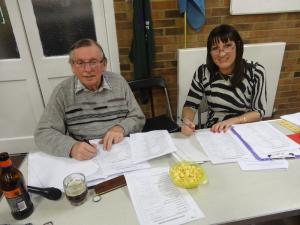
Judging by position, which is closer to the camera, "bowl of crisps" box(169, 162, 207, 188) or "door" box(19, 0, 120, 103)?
"bowl of crisps" box(169, 162, 207, 188)

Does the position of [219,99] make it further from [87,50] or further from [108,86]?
[87,50]

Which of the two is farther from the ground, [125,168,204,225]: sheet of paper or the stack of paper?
the stack of paper

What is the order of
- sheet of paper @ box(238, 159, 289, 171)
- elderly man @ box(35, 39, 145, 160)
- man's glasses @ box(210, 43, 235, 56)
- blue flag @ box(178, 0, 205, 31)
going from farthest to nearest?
blue flag @ box(178, 0, 205, 31), man's glasses @ box(210, 43, 235, 56), elderly man @ box(35, 39, 145, 160), sheet of paper @ box(238, 159, 289, 171)

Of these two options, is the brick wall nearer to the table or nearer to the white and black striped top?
the white and black striped top

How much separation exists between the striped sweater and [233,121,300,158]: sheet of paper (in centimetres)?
62

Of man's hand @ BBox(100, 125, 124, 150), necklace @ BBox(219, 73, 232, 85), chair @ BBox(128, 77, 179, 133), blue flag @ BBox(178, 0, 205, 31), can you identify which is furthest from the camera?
blue flag @ BBox(178, 0, 205, 31)

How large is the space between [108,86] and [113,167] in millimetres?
619

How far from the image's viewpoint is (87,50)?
4.69 ft

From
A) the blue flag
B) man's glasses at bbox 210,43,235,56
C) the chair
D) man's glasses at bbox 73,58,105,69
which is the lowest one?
the chair

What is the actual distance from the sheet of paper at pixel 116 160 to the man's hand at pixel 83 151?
0.03m

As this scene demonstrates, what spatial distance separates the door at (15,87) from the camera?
7.23 feet

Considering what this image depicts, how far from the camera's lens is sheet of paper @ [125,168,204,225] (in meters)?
0.85

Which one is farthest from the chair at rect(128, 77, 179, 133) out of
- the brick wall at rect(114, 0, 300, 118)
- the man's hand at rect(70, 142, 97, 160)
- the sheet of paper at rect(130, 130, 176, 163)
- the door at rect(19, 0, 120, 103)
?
the man's hand at rect(70, 142, 97, 160)

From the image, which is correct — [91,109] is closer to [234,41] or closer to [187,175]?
[187,175]
